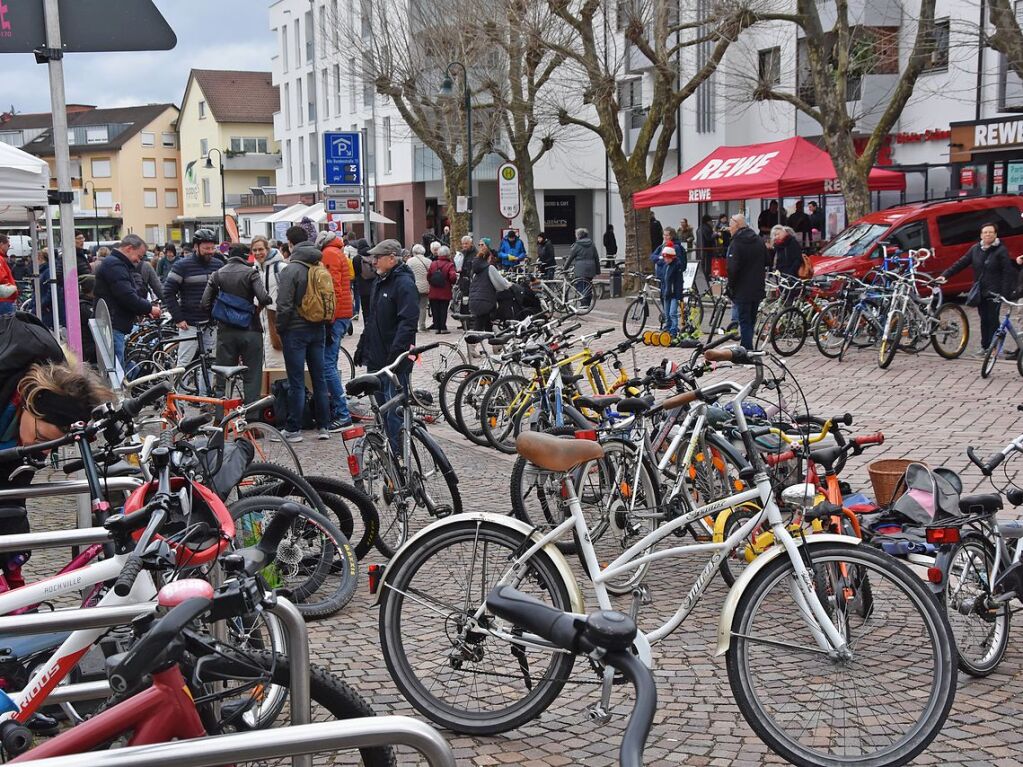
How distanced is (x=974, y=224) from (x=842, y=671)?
1930 cm

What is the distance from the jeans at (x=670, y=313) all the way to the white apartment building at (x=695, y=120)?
716 cm

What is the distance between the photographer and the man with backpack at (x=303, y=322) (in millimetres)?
11102

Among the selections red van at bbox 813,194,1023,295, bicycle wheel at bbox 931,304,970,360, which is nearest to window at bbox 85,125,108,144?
red van at bbox 813,194,1023,295

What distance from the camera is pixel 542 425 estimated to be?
902 cm

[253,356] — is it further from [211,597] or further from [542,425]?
[211,597]

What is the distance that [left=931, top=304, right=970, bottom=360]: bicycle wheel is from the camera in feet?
52.1

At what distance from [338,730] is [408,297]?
7.92 m

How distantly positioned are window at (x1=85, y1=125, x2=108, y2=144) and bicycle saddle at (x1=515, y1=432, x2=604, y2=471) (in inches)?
4018

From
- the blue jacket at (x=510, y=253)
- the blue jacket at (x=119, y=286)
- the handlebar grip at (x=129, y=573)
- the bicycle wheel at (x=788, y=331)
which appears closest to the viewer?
the handlebar grip at (x=129, y=573)

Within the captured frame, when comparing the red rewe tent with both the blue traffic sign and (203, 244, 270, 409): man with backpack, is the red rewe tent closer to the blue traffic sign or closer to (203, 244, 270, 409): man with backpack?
the blue traffic sign

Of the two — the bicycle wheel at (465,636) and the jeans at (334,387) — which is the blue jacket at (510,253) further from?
the bicycle wheel at (465,636)

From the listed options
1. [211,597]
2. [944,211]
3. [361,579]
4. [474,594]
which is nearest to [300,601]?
[361,579]

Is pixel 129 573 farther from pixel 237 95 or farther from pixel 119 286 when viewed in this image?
pixel 237 95

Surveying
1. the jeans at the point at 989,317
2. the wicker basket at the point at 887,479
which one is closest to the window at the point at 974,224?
the jeans at the point at 989,317
